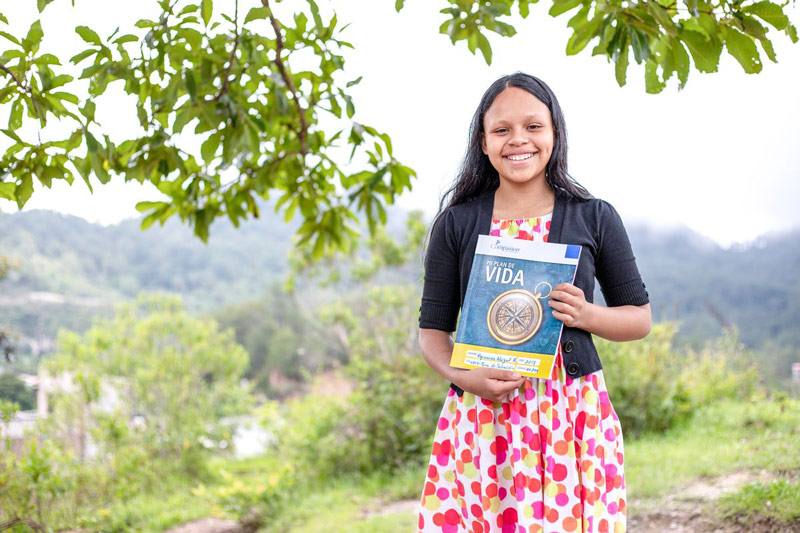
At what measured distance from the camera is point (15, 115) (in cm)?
191

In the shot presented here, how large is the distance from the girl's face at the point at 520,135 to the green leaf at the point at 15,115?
1261 mm

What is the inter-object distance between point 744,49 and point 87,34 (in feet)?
4.94

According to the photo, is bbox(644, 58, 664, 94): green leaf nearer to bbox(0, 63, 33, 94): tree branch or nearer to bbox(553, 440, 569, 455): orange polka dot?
bbox(553, 440, 569, 455): orange polka dot

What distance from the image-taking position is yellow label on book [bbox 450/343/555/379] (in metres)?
1.29

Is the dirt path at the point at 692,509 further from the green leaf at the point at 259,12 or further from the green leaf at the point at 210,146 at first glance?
the green leaf at the point at 259,12

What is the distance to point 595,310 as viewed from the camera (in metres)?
1.33

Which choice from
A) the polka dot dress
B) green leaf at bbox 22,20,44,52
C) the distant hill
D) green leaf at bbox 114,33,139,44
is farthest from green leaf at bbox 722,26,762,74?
the distant hill

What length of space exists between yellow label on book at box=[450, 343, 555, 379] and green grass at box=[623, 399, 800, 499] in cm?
206

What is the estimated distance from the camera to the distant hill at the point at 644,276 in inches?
300

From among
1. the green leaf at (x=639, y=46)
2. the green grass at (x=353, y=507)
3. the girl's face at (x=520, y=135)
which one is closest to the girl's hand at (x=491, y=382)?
the girl's face at (x=520, y=135)

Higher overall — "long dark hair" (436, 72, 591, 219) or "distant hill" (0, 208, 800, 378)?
"long dark hair" (436, 72, 591, 219)

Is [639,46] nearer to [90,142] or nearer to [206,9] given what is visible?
[206,9]

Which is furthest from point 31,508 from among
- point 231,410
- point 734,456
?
point 231,410

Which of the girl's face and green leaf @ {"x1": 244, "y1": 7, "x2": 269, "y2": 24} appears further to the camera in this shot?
green leaf @ {"x1": 244, "y1": 7, "x2": 269, "y2": 24}
